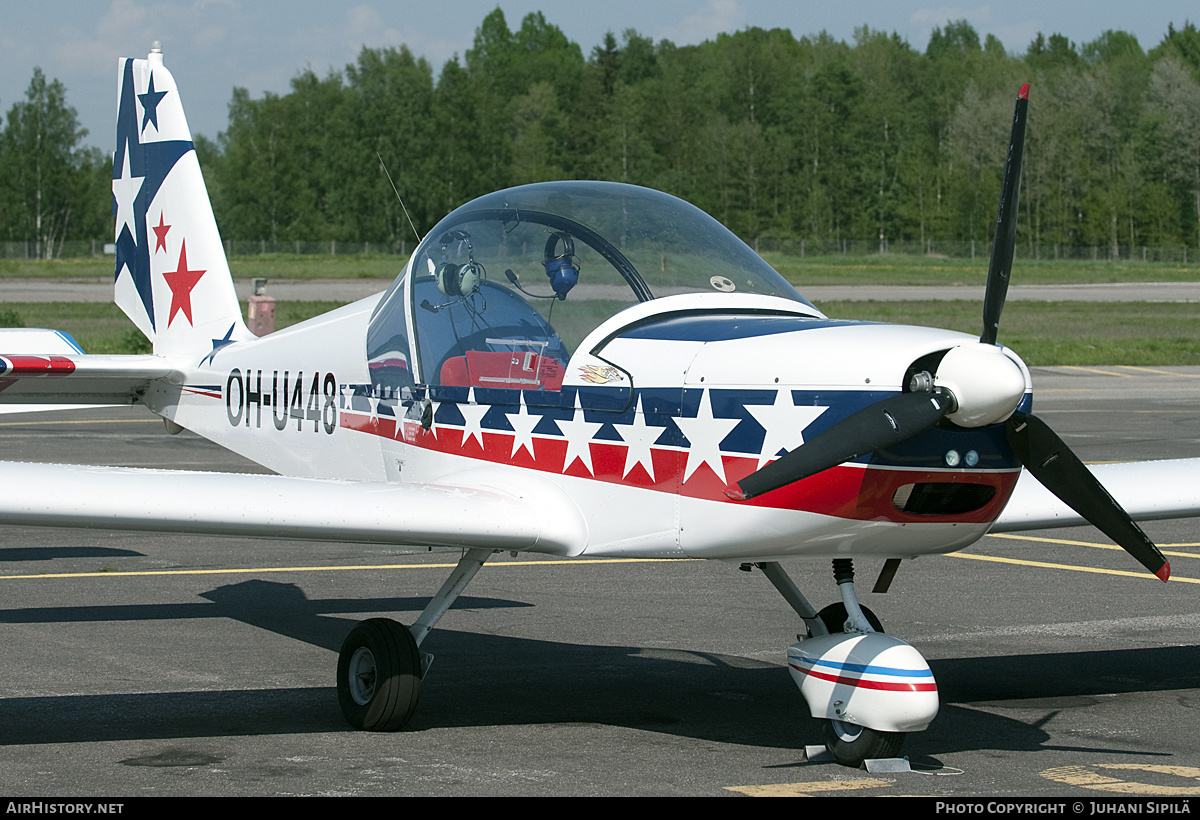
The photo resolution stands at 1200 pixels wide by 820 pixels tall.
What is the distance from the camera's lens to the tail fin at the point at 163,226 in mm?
9586

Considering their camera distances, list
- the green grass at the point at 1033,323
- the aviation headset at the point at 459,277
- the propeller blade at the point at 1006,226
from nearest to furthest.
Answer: the propeller blade at the point at 1006,226 → the aviation headset at the point at 459,277 → the green grass at the point at 1033,323

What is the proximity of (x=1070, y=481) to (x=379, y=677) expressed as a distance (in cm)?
284

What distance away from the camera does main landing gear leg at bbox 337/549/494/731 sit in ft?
19.8

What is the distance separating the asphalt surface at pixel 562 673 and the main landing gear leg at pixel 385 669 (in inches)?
6.2

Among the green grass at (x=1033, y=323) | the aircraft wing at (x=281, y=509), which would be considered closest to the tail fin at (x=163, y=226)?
the aircraft wing at (x=281, y=509)

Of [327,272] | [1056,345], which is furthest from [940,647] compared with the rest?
[327,272]

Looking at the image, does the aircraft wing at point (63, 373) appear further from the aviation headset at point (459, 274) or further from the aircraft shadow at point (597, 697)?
the aviation headset at point (459, 274)

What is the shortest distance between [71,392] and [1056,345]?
27087 millimetres

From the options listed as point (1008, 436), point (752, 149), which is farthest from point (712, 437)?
point (752, 149)

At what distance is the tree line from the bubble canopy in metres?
88.6

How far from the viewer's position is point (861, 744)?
5430 mm

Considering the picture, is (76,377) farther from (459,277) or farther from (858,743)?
(858,743)

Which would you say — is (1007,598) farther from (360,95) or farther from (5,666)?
(360,95)

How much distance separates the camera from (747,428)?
5.31m
